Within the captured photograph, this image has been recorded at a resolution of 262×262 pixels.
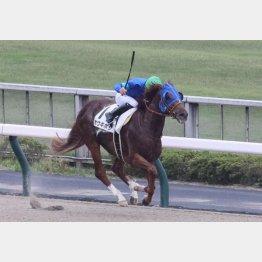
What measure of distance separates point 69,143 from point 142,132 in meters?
1.38

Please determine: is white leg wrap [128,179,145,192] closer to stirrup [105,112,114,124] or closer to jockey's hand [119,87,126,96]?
stirrup [105,112,114,124]

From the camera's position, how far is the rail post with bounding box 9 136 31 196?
14.8m

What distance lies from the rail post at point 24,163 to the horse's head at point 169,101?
6.11 feet

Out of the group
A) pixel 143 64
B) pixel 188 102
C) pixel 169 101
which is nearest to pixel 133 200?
pixel 169 101

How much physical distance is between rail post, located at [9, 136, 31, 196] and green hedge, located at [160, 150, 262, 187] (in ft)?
9.26

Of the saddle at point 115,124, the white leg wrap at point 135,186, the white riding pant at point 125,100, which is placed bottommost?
the white leg wrap at point 135,186

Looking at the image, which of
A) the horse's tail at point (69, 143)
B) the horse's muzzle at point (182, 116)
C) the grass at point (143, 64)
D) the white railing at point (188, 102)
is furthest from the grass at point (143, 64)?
the horse's muzzle at point (182, 116)

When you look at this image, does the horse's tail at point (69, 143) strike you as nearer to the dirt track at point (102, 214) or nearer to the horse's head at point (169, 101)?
the dirt track at point (102, 214)

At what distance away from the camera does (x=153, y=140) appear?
13.7 meters

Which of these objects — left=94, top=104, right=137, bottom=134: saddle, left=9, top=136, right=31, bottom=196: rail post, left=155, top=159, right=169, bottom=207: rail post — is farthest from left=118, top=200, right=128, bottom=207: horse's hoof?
left=9, top=136, right=31, bottom=196: rail post

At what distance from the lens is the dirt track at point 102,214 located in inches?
520

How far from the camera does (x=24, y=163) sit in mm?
14875

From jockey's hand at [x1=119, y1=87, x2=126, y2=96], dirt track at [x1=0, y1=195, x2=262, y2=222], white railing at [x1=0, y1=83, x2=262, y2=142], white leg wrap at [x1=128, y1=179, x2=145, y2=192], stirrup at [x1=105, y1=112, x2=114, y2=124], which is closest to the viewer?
dirt track at [x1=0, y1=195, x2=262, y2=222]
